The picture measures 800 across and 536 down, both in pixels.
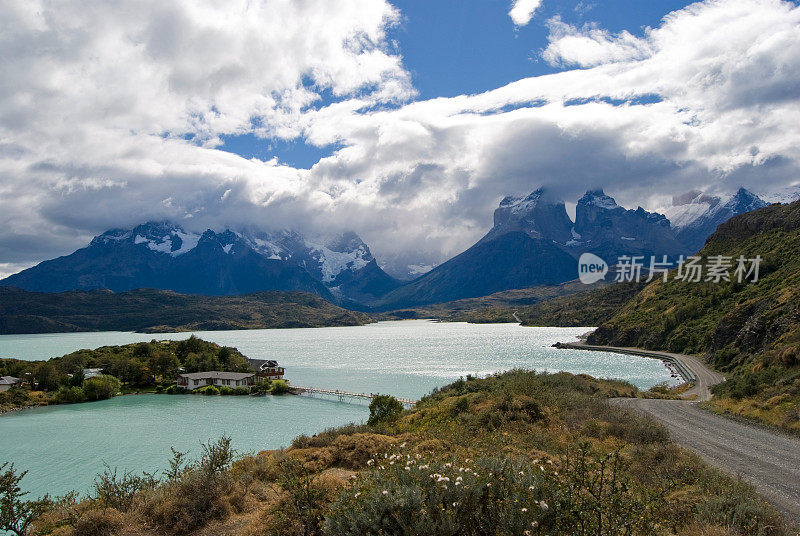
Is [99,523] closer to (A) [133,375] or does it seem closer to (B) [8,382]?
(B) [8,382]

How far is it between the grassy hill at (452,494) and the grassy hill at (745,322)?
39.2 ft

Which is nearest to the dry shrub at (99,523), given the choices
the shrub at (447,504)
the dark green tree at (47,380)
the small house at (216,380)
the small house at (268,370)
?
the shrub at (447,504)

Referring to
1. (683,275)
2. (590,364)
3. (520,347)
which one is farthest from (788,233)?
(520,347)

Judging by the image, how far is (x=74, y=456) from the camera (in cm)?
3894

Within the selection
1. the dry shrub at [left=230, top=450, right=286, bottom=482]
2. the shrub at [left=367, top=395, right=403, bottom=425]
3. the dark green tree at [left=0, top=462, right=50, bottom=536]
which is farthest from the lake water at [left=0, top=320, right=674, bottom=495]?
the dry shrub at [left=230, top=450, right=286, bottom=482]

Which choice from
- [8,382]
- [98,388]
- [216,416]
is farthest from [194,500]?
[8,382]

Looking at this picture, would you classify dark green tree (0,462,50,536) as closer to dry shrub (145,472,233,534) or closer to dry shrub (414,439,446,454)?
dry shrub (145,472,233,534)

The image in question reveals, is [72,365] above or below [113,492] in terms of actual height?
below

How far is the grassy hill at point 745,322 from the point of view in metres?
24.8

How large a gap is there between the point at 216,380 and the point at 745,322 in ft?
253

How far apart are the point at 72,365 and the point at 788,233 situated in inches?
5137

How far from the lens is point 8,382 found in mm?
66500

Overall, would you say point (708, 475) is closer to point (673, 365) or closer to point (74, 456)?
point (74, 456)

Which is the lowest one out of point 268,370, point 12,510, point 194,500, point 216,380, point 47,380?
point 216,380
